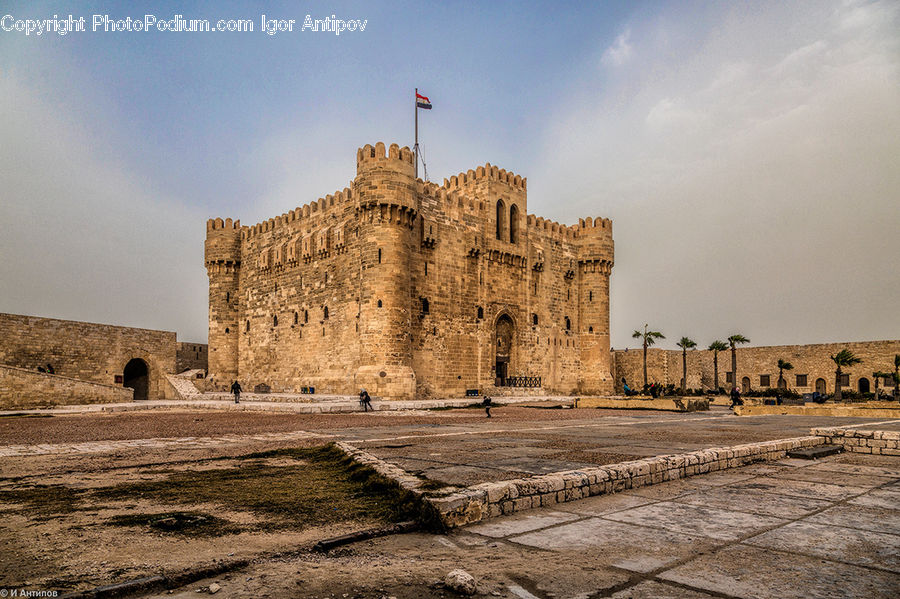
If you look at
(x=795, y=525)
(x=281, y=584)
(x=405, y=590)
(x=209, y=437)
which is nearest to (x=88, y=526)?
(x=281, y=584)

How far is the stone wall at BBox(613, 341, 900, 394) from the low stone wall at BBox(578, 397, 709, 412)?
2454cm

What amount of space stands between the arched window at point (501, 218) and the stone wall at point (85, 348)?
2030 centimetres

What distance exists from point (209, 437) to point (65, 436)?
2659 mm

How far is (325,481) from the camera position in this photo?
19.4 feet

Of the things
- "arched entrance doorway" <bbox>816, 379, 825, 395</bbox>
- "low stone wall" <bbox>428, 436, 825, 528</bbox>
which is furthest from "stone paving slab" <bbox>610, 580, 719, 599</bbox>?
"arched entrance doorway" <bbox>816, 379, 825, 395</bbox>

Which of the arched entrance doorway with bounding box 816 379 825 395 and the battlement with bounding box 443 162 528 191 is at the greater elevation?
the battlement with bounding box 443 162 528 191

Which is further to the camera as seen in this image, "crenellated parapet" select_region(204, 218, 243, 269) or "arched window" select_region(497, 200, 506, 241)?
"crenellated parapet" select_region(204, 218, 243, 269)

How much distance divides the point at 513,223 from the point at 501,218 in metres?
1.13

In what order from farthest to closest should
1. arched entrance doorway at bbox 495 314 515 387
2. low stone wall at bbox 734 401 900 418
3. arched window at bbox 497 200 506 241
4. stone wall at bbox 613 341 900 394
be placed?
stone wall at bbox 613 341 900 394 → arched window at bbox 497 200 506 241 → arched entrance doorway at bbox 495 314 515 387 → low stone wall at bbox 734 401 900 418

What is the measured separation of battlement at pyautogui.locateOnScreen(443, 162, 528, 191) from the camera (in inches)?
1288

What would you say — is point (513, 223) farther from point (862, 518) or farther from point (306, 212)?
point (862, 518)

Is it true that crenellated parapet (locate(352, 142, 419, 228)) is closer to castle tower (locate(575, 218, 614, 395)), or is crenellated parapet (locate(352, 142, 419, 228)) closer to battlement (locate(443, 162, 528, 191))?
battlement (locate(443, 162, 528, 191))

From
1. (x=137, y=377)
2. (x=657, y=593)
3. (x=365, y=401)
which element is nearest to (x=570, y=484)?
(x=657, y=593)

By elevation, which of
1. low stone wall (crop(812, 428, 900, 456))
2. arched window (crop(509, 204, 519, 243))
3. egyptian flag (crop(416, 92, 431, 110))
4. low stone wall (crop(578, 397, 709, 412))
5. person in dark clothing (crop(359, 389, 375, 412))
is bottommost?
low stone wall (crop(578, 397, 709, 412))
